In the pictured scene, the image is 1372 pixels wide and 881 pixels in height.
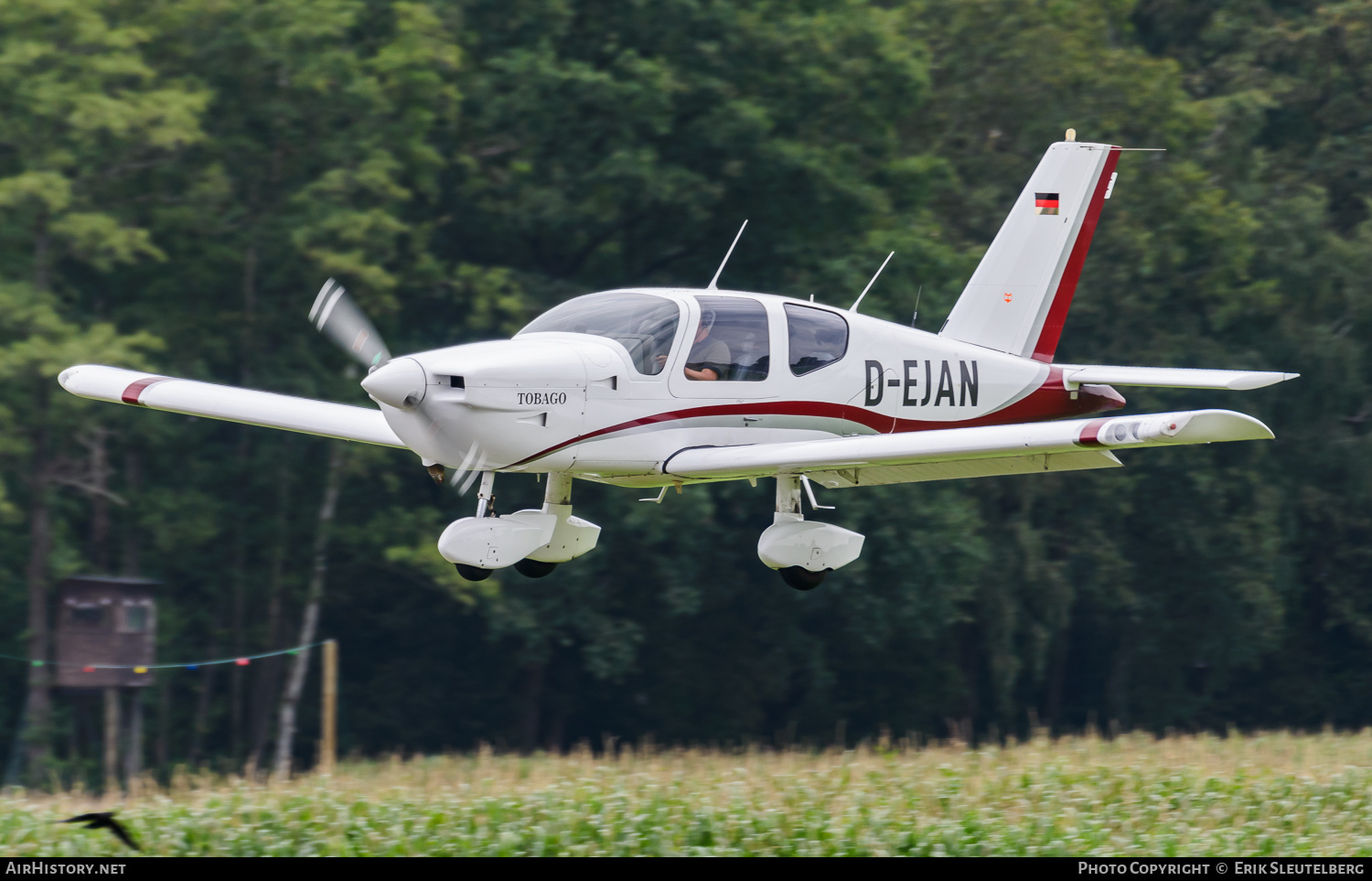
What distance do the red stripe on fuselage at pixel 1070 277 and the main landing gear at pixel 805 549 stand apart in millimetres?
2933

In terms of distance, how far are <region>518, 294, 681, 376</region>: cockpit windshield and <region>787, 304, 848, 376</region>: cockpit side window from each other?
37.0 inches

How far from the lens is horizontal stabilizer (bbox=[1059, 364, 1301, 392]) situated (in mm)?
9398

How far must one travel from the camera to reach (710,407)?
10508 millimetres

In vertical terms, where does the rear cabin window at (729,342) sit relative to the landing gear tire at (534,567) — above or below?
above

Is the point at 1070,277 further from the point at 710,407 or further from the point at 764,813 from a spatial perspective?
the point at 764,813

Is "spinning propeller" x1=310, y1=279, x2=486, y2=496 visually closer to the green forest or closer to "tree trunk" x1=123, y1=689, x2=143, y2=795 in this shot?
"tree trunk" x1=123, y1=689, x2=143, y2=795

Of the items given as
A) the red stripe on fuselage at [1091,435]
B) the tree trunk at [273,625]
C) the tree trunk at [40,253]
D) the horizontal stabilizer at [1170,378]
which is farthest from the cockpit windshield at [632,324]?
the tree trunk at [273,625]

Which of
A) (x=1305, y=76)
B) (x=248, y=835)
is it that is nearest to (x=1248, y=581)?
(x=1305, y=76)

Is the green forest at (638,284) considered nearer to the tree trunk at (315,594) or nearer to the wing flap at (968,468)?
the tree trunk at (315,594)

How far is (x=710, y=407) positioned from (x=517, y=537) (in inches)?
62.7

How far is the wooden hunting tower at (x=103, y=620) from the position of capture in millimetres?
25578

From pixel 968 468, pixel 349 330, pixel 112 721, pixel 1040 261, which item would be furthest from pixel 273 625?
pixel 968 468

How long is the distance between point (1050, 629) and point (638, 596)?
8497 millimetres

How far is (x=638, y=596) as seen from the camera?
3127cm
